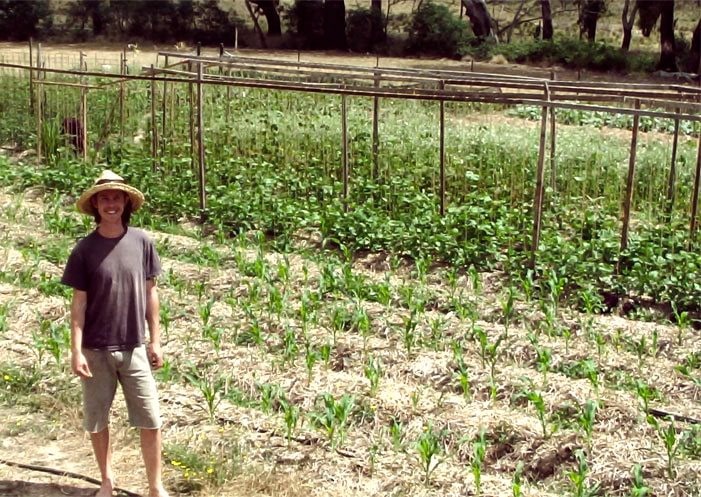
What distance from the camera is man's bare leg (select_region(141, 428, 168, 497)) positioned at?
4.87m

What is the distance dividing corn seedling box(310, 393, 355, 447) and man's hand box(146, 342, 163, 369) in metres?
1.08

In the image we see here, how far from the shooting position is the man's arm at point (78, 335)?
4676 mm

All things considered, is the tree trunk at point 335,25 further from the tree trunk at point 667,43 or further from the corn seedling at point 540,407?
the corn seedling at point 540,407

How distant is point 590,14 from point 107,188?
116 feet

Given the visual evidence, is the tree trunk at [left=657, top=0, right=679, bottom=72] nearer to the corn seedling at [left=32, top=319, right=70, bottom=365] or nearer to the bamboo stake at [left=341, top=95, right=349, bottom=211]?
the bamboo stake at [left=341, top=95, right=349, bottom=211]

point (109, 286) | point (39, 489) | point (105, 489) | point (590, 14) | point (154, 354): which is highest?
point (590, 14)

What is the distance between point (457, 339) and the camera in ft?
23.7

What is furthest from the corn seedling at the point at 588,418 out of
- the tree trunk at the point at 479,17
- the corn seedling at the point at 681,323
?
the tree trunk at the point at 479,17

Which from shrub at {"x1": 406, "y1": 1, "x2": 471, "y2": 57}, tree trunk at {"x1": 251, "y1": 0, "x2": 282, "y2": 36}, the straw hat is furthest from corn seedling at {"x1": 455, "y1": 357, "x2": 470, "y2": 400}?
tree trunk at {"x1": 251, "y1": 0, "x2": 282, "y2": 36}

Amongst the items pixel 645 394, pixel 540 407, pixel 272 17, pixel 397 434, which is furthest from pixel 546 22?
pixel 397 434

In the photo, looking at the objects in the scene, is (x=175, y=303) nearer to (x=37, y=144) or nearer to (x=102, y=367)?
(x=102, y=367)

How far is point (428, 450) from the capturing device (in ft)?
16.9

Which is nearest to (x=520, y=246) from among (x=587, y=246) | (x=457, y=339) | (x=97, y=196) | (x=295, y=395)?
(x=587, y=246)

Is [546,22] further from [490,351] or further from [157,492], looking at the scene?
[157,492]
